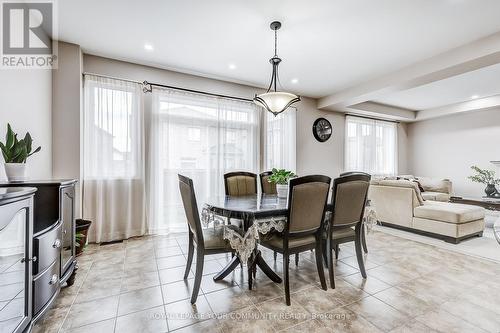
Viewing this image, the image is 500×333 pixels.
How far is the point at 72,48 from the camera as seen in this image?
314 centimetres

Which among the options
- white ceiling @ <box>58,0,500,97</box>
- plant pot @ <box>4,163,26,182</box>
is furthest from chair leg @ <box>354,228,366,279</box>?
plant pot @ <box>4,163,26,182</box>

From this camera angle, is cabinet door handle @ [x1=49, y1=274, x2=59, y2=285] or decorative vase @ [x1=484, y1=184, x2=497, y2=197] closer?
cabinet door handle @ [x1=49, y1=274, x2=59, y2=285]

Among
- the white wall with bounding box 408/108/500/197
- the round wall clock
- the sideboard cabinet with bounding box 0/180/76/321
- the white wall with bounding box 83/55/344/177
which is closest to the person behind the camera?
the sideboard cabinet with bounding box 0/180/76/321

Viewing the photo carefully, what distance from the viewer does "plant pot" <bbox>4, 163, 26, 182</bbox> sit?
6.06ft

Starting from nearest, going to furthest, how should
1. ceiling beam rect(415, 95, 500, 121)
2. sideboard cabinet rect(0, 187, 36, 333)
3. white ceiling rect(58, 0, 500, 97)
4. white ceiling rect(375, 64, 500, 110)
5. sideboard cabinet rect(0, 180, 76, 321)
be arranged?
1. sideboard cabinet rect(0, 187, 36, 333)
2. sideboard cabinet rect(0, 180, 76, 321)
3. white ceiling rect(58, 0, 500, 97)
4. white ceiling rect(375, 64, 500, 110)
5. ceiling beam rect(415, 95, 500, 121)

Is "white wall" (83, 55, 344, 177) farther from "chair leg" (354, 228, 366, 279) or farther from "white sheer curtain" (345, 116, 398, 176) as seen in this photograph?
"chair leg" (354, 228, 366, 279)

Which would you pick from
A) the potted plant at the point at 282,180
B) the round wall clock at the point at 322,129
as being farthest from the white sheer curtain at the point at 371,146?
the potted plant at the point at 282,180

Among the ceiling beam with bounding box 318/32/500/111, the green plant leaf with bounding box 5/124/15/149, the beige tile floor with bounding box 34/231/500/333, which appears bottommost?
the beige tile floor with bounding box 34/231/500/333

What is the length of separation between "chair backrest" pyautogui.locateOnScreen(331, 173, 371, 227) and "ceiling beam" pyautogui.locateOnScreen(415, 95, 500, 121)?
5.17 m

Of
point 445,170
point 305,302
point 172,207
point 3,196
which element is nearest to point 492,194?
point 445,170

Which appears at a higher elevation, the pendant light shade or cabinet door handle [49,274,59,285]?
the pendant light shade

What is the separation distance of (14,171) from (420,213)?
16.4ft

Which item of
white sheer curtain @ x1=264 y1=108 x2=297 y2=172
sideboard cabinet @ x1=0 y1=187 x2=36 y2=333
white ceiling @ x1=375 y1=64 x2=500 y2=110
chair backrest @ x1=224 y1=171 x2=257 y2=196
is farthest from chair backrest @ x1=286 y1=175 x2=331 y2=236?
white ceiling @ x1=375 y1=64 x2=500 y2=110

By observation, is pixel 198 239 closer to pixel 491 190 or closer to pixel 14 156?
pixel 14 156
